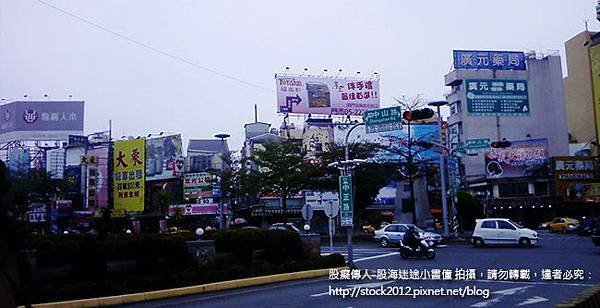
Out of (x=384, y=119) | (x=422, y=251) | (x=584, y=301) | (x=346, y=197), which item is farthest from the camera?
(x=422, y=251)

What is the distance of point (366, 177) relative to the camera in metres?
37.2

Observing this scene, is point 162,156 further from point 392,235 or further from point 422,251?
point 422,251

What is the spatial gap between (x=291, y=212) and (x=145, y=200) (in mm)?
12864

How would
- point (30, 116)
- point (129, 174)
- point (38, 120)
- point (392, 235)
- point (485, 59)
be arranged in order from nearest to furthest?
point (392, 235), point (129, 174), point (485, 59), point (30, 116), point (38, 120)

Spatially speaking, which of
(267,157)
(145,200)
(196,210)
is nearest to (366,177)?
(267,157)

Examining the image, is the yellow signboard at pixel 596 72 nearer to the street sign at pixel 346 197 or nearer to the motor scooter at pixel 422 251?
the street sign at pixel 346 197

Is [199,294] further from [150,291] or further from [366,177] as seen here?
[366,177]

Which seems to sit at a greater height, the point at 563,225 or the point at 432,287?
the point at 563,225

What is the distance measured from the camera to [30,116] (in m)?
49.9

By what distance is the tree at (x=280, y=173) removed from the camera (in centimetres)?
3506

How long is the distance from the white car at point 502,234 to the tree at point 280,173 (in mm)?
11641

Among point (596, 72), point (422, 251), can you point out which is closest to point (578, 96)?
point (422, 251)
